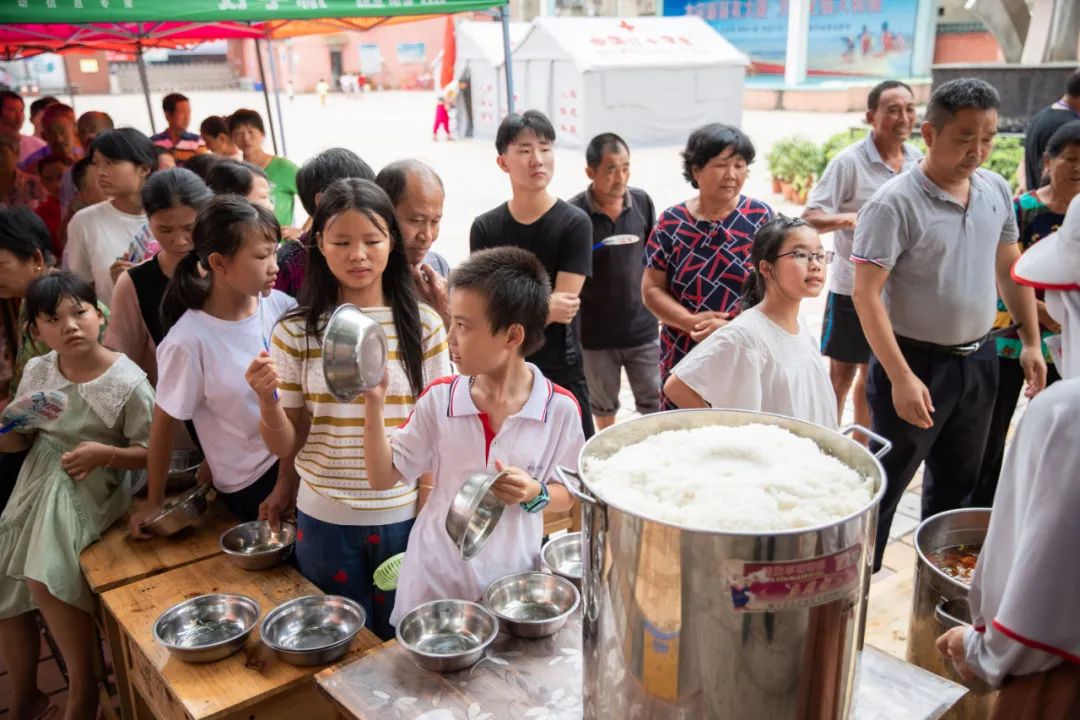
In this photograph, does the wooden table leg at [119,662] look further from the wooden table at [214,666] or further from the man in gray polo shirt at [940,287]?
the man in gray polo shirt at [940,287]

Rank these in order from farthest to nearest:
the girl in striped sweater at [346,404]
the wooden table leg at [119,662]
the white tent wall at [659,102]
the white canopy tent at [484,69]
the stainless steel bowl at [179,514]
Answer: the white canopy tent at [484,69] → the white tent wall at [659,102] → the stainless steel bowl at [179,514] → the wooden table leg at [119,662] → the girl in striped sweater at [346,404]

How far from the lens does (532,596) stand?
1.93 metres

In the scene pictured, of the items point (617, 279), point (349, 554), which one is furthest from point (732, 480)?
point (617, 279)

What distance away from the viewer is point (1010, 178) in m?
7.89

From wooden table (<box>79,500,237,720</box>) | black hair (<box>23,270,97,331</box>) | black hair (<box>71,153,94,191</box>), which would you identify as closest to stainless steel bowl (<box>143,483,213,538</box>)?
wooden table (<box>79,500,237,720</box>)

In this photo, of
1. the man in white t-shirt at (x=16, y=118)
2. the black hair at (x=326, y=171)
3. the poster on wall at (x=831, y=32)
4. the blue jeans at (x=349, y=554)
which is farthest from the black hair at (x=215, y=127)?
the poster on wall at (x=831, y=32)

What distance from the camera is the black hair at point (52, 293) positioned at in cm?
271

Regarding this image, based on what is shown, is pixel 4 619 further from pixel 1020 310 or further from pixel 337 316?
pixel 1020 310

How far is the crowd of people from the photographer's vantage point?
1.97 metres

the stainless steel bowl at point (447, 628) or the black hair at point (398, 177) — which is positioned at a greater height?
the black hair at point (398, 177)

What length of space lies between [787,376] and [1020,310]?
1.44m

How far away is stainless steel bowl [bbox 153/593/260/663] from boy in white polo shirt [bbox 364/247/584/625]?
42 cm

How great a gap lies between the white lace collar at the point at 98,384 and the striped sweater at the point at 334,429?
862 mm

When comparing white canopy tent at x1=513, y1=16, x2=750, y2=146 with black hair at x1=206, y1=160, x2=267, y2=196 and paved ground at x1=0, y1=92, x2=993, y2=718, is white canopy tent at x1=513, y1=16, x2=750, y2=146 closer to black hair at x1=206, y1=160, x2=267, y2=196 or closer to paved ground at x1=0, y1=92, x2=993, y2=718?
paved ground at x1=0, y1=92, x2=993, y2=718
